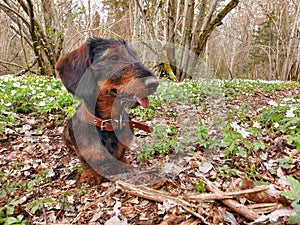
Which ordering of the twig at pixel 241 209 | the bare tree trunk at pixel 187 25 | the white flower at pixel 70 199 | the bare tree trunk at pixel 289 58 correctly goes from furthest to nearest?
the bare tree trunk at pixel 289 58 → the bare tree trunk at pixel 187 25 → the white flower at pixel 70 199 → the twig at pixel 241 209

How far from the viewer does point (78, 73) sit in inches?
88.0

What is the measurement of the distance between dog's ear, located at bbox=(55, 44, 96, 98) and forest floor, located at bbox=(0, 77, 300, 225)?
1001mm

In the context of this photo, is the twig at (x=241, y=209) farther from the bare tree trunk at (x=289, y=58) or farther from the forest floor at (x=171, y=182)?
the bare tree trunk at (x=289, y=58)

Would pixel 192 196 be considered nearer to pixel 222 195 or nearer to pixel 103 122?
pixel 222 195

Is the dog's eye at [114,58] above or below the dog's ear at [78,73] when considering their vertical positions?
above

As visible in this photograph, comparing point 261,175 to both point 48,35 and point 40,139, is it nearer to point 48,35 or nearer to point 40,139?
point 40,139

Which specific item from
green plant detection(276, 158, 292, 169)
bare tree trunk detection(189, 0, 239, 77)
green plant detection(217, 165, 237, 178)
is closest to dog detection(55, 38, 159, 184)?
green plant detection(217, 165, 237, 178)

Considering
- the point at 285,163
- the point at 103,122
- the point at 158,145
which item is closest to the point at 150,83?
the point at 103,122

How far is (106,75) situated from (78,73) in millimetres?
292

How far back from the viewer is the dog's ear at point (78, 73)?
7.17 ft

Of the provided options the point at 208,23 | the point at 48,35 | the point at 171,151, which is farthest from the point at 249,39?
the point at 171,151

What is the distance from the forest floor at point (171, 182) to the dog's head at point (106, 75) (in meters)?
0.90

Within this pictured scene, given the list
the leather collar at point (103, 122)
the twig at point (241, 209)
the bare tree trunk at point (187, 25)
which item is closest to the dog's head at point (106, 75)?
the leather collar at point (103, 122)

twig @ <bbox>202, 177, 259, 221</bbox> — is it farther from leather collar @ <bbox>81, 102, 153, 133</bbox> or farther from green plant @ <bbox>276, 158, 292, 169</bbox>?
leather collar @ <bbox>81, 102, 153, 133</bbox>
